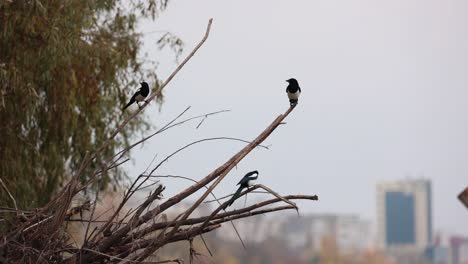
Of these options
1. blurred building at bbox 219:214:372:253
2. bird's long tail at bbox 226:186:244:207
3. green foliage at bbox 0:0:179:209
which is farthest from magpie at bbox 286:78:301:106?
blurred building at bbox 219:214:372:253

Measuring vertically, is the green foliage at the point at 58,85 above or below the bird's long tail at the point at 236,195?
above

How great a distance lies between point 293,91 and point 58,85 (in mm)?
5037

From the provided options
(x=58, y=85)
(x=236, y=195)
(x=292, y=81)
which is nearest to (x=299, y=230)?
(x=58, y=85)

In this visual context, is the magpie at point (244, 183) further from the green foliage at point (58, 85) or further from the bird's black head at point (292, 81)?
the green foliage at point (58, 85)

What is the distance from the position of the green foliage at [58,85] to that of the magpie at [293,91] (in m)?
3.97

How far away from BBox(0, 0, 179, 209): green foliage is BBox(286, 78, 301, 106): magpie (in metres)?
3.97

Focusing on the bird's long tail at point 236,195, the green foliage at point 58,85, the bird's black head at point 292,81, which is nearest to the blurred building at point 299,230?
the green foliage at point 58,85

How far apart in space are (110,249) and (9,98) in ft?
15.8

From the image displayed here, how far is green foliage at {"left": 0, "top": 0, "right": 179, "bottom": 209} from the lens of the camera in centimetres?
1245

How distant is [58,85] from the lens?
13.2 m

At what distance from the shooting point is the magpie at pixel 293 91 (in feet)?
28.5

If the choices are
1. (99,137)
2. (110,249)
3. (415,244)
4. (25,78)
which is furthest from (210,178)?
(415,244)

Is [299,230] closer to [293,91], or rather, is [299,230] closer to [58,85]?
[58,85]

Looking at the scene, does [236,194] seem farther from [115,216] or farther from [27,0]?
[27,0]
